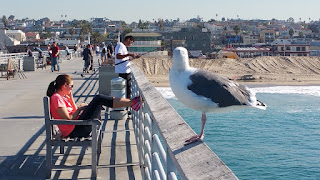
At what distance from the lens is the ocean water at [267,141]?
57.5ft

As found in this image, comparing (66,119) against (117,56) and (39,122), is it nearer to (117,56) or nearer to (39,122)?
(39,122)

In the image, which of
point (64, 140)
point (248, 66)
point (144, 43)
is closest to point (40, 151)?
point (64, 140)

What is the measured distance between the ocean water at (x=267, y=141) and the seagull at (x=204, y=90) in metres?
13.1

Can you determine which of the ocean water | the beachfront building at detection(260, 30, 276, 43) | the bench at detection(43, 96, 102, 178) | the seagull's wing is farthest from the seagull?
the beachfront building at detection(260, 30, 276, 43)

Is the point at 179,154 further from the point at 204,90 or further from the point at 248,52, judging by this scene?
the point at 248,52

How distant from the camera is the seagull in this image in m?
3.99

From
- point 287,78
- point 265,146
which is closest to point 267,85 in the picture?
point 287,78

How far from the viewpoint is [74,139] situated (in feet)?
18.3

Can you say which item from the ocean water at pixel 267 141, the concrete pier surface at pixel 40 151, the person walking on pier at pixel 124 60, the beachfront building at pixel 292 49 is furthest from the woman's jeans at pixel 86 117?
the beachfront building at pixel 292 49

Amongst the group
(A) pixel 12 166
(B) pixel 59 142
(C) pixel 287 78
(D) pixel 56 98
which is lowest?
(C) pixel 287 78

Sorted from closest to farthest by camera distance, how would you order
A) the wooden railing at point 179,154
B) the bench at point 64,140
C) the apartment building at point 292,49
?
the wooden railing at point 179,154 < the bench at point 64,140 < the apartment building at point 292,49

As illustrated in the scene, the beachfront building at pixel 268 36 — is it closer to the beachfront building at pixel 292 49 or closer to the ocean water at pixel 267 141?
the beachfront building at pixel 292 49

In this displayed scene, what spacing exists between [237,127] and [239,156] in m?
6.29

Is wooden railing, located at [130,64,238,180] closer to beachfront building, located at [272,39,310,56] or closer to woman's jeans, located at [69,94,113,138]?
woman's jeans, located at [69,94,113,138]
